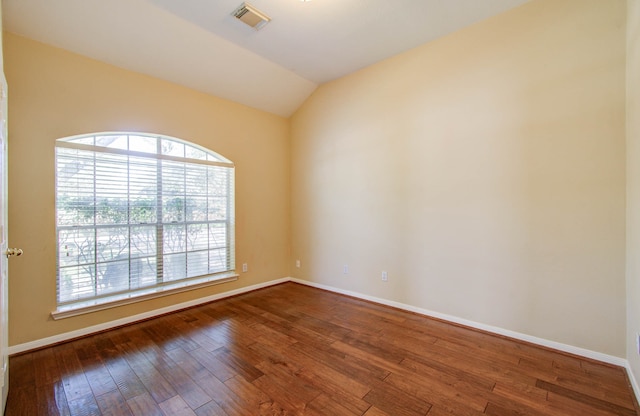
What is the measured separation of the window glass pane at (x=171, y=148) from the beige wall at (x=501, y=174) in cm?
209

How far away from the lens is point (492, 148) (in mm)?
2682

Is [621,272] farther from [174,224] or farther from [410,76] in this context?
[174,224]

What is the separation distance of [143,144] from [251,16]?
1.79 metres

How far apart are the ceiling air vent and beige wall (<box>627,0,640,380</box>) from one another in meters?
2.81

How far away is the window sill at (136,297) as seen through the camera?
2603 millimetres

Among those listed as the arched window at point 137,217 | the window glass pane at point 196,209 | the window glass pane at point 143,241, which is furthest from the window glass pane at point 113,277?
the window glass pane at point 196,209

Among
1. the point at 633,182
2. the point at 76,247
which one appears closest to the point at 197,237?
the point at 76,247

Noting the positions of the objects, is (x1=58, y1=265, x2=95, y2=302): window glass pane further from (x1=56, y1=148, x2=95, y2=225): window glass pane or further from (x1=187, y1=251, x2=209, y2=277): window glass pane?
(x1=187, y1=251, x2=209, y2=277): window glass pane

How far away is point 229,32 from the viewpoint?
2.89 metres

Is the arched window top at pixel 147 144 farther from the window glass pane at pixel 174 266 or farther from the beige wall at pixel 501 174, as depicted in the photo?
the beige wall at pixel 501 174

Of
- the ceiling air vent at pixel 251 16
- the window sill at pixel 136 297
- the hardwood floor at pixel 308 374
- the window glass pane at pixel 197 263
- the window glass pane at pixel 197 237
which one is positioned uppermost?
the ceiling air vent at pixel 251 16

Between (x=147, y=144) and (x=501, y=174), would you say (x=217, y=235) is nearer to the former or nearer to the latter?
(x=147, y=144)

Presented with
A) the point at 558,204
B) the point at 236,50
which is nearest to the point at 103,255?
the point at 236,50

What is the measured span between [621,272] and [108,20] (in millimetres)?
4724
